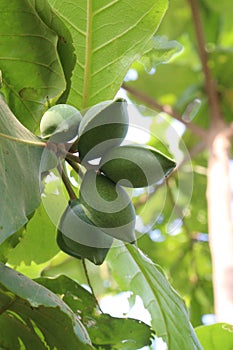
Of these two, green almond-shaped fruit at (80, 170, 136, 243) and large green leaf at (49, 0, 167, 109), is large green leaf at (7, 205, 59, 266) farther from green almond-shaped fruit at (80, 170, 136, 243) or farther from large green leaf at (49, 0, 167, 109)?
green almond-shaped fruit at (80, 170, 136, 243)

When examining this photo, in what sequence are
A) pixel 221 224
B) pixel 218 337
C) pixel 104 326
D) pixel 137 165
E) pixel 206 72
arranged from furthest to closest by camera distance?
pixel 206 72 → pixel 221 224 → pixel 218 337 → pixel 104 326 → pixel 137 165

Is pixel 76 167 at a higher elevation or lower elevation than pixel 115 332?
higher

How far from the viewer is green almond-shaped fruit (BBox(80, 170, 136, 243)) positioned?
84 centimetres

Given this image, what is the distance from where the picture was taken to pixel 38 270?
1456 mm

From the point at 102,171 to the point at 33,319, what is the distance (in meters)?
0.27

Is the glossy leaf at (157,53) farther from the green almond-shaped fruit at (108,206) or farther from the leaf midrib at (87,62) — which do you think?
the green almond-shaped fruit at (108,206)

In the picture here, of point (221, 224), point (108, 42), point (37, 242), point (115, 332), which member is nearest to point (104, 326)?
point (115, 332)

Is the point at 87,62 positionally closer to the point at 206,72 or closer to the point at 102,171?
the point at 102,171

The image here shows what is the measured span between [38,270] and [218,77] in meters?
1.32

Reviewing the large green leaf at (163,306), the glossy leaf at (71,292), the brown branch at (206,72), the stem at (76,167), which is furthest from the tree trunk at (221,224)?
the stem at (76,167)

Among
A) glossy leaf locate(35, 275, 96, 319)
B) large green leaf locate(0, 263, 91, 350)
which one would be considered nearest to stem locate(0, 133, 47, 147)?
large green leaf locate(0, 263, 91, 350)

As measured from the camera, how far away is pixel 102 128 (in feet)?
2.79

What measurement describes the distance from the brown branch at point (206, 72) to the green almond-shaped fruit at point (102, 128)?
1.40 metres

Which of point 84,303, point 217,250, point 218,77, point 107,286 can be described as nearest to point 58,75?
point 84,303
